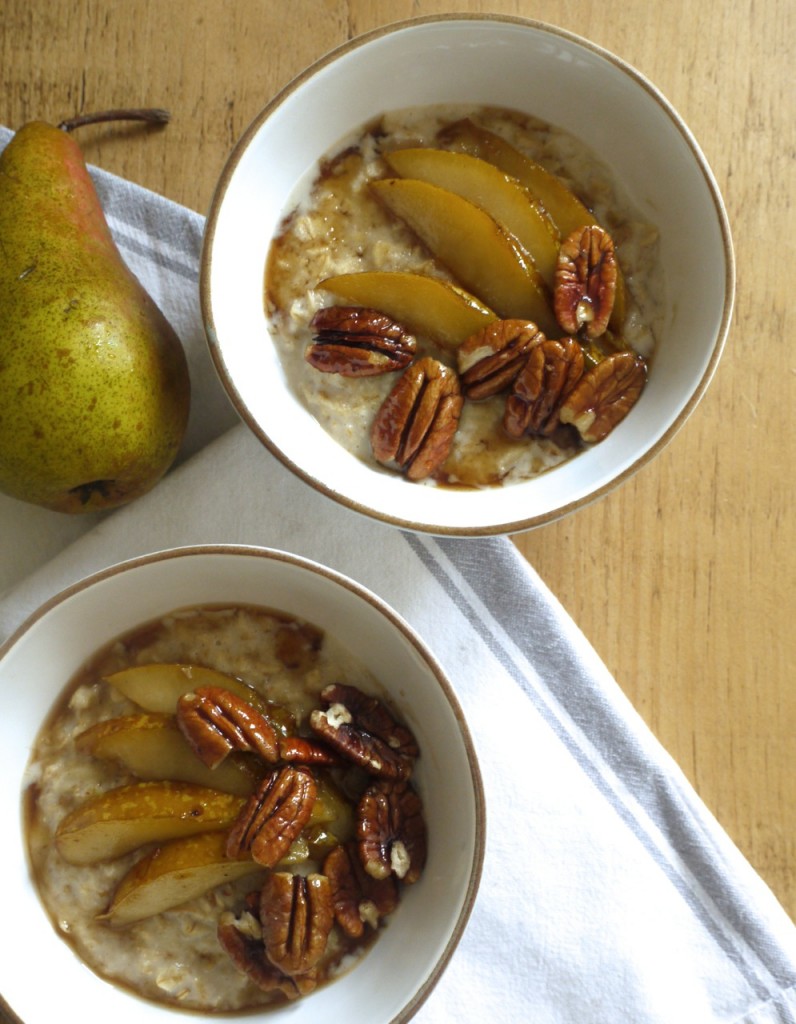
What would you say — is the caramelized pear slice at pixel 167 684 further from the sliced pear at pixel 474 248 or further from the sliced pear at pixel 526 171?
the sliced pear at pixel 526 171

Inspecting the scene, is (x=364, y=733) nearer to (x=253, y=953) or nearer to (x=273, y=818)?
(x=273, y=818)

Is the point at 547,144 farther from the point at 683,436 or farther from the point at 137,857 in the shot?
the point at 137,857

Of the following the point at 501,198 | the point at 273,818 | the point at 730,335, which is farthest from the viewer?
the point at 730,335

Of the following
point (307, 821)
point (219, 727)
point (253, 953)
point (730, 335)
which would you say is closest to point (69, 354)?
point (219, 727)

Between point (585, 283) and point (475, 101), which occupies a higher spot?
point (475, 101)

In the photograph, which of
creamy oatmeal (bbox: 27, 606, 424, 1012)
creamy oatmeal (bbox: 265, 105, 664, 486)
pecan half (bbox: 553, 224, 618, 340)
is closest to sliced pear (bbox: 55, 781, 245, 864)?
creamy oatmeal (bbox: 27, 606, 424, 1012)

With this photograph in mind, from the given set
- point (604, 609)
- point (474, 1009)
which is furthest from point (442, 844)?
point (604, 609)

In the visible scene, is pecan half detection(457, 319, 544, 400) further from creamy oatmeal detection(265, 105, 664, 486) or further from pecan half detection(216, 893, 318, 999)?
pecan half detection(216, 893, 318, 999)
